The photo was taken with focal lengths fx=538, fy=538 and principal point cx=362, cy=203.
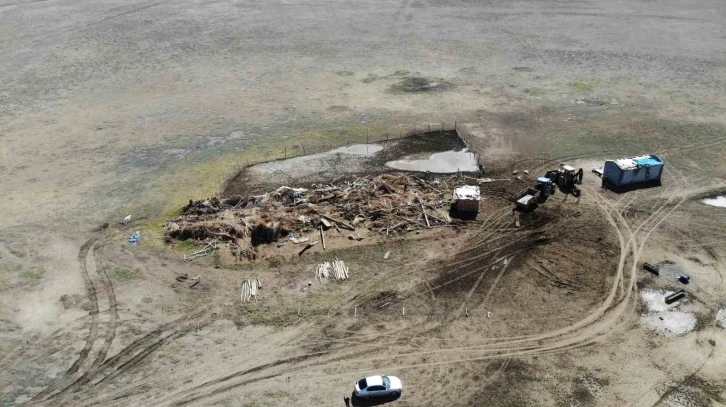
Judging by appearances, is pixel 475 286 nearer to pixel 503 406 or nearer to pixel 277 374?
pixel 503 406

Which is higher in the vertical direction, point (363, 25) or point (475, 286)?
point (363, 25)

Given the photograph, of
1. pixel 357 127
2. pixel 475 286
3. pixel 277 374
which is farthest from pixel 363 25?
pixel 277 374

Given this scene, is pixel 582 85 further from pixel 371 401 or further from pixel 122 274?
pixel 122 274

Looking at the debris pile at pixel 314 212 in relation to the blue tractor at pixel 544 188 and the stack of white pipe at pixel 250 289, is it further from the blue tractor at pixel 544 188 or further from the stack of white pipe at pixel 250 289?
the blue tractor at pixel 544 188

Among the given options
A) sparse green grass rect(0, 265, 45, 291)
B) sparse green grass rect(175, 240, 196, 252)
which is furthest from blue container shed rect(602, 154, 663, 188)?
sparse green grass rect(0, 265, 45, 291)

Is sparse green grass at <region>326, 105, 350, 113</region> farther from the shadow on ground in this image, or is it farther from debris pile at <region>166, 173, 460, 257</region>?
the shadow on ground

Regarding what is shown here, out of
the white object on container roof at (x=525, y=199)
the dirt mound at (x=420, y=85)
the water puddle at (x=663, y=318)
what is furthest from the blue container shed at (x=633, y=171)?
the dirt mound at (x=420, y=85)
